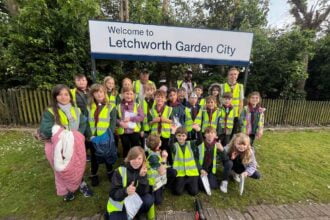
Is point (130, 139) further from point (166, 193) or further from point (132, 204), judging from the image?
point (132, 204)

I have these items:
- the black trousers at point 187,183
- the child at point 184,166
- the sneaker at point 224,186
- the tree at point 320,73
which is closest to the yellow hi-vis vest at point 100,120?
the child at point 184,166

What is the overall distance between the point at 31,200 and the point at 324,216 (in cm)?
474

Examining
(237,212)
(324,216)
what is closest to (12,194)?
(237,212)

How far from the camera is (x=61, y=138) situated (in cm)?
293

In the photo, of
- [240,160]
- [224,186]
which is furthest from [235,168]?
[224,186]

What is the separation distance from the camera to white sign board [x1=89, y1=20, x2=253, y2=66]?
16.4ft

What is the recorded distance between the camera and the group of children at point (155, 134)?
9.27 ft

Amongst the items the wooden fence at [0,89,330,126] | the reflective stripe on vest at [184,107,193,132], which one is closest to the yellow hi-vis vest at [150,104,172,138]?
the reflective stripe on vest at [184,107,193,132]

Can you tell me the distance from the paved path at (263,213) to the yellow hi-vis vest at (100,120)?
4.31 feet

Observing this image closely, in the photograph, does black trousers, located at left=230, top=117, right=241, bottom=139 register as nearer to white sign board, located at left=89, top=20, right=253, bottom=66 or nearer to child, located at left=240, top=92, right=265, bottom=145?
child, located at left=240, top=92, right=265, bottom=145

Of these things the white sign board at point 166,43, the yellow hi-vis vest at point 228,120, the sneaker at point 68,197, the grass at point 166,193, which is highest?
the white sign board at point 166,43

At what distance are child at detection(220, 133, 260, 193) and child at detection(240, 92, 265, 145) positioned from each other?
36.6 inches

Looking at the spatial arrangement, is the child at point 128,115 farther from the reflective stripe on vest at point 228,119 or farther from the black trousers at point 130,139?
the reflective stripe on vest at point 228,119

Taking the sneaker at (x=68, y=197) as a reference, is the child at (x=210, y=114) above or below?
above
